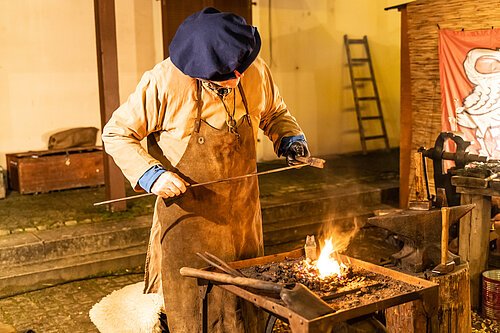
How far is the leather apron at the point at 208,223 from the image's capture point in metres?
3.85

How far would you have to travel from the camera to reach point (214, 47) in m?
3.45

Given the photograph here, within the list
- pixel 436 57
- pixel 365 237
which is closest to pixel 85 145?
pixel 365 237

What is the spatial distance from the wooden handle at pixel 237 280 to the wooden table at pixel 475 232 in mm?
3347

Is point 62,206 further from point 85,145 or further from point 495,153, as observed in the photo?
point 495,153

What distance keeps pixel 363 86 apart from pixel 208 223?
1047 centimetres

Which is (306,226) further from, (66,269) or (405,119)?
(66,269)

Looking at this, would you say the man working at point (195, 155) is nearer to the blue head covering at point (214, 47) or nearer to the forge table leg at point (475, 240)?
the blue head covering at point (214, 47)

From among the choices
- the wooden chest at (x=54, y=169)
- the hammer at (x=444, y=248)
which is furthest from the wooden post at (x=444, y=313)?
the wooden chest at (x=54, y=169)

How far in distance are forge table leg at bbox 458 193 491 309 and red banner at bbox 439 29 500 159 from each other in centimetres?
202

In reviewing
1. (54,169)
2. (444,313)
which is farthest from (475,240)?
(54,169)

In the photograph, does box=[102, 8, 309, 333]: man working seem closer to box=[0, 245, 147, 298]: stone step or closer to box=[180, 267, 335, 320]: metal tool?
box=[180, 267, 335, 320]: metal tool

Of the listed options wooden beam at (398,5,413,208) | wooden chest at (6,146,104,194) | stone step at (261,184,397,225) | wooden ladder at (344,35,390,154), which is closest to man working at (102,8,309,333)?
stone step at (261,184,397,225)

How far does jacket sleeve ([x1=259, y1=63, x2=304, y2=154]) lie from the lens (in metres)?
4.16

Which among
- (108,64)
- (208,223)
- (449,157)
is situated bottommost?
(208,223)
